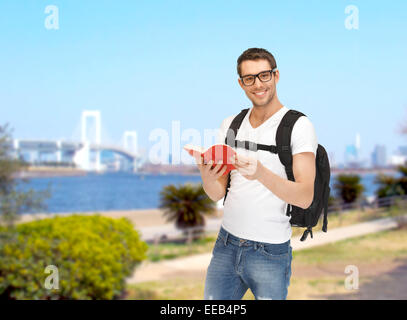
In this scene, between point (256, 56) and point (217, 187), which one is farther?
point (217, 187)

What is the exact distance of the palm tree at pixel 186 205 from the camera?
13.8 metres

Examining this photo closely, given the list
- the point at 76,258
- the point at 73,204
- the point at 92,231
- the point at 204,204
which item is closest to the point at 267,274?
the point at 76,258

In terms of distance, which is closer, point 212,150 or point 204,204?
point 212,150

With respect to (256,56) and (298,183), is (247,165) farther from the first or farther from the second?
(256,56)

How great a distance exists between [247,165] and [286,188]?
0.23 meters

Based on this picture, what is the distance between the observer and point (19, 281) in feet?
19.1

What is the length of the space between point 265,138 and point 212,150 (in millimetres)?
341

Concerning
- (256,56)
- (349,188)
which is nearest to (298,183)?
(256,56)

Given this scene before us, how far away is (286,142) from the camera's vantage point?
176 centimetres

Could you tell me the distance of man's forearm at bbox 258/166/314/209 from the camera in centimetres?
164

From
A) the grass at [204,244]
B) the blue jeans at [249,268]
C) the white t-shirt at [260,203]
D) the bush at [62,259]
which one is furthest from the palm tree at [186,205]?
the white t-shirt at [260,203]

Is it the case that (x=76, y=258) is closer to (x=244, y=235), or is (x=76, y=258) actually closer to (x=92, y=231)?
(x=92, y=231)

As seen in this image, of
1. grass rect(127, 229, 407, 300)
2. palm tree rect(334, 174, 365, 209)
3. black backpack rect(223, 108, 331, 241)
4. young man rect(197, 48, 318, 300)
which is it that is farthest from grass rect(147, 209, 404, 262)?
black backpack rect(223, 108, 331, 241)
